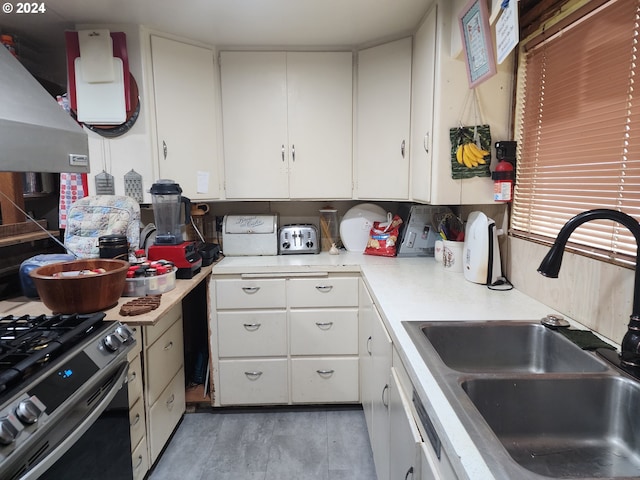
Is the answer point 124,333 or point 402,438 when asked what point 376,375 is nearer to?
point 402,438

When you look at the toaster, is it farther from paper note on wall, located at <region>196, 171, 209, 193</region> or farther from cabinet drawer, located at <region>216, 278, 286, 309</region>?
paper note on wall, located at <region>196, 171, 209, 193</region>

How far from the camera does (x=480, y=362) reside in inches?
48.2

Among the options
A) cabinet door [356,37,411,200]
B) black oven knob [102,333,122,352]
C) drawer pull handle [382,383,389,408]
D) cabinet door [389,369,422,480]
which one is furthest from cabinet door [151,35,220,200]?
cabinet door [389,369,422,480]

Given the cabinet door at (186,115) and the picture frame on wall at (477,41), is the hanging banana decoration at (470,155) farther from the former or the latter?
the cabinet door at (186,115)

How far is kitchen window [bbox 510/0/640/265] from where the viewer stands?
1.10 metres

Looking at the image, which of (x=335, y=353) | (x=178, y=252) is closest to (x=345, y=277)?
(x=335, y=353)

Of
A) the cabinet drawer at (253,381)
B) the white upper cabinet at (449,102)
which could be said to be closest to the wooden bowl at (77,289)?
the cabinet drawer at (253,381)

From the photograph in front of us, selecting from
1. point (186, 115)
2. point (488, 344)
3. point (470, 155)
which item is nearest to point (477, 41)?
point (470, 155)

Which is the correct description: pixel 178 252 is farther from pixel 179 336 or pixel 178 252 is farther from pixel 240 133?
pixel 240 133

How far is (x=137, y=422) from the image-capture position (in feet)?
5.23

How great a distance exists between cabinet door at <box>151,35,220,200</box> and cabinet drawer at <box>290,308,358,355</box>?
966 millimetres

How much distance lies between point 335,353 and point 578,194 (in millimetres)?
1490

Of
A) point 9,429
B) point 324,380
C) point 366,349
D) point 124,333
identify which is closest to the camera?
point 9,429

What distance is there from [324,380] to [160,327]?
3.27 ft
